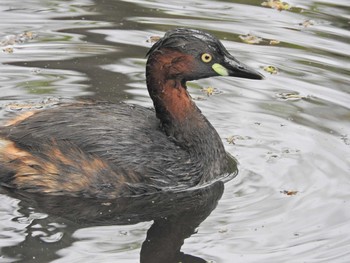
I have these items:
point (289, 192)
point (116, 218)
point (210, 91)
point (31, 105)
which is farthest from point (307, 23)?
point (116, 218)

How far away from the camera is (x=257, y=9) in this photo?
1212cm

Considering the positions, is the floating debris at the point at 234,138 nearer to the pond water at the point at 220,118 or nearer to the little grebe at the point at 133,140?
the pond water at the point at 220,118

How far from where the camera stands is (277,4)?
12.2m

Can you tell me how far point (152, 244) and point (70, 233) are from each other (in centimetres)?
58

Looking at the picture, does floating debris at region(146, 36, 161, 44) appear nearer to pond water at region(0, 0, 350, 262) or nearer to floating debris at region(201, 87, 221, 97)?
pond water at region(0, 0, 350, 262)

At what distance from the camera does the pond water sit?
7230mm

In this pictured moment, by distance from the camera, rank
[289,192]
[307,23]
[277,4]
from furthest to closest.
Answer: [277,4] < [307,23] < [289,192]

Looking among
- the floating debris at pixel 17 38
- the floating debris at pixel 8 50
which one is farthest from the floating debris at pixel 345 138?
the floating debris at pixel 17 38

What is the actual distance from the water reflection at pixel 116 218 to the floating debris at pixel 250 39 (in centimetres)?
314

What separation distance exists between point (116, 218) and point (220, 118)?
1988mm

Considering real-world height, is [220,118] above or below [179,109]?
below

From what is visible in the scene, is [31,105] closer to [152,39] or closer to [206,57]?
[206,57]

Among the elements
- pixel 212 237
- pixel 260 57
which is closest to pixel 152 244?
pixel 212 237

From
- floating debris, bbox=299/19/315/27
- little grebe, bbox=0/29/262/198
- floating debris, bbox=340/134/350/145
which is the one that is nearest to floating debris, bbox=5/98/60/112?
little grebe, bbox=0/29/262/198
